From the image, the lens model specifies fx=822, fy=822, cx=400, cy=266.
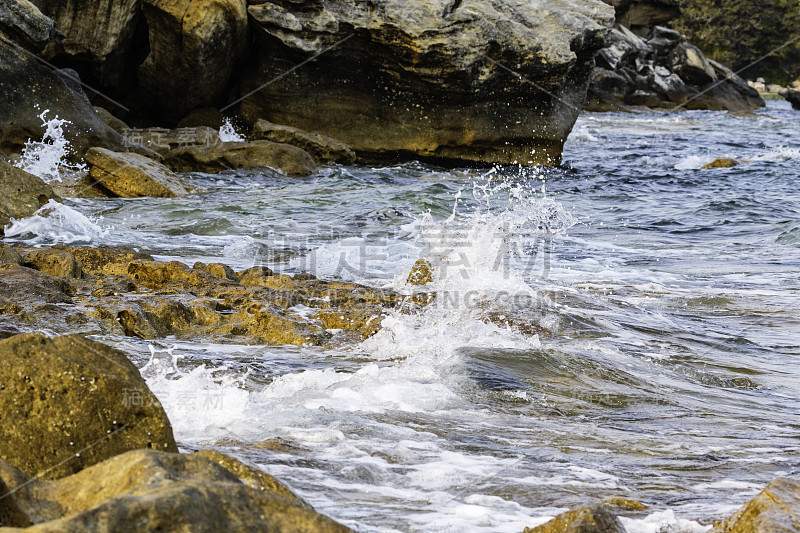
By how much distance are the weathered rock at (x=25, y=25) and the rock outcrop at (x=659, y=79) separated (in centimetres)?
2437

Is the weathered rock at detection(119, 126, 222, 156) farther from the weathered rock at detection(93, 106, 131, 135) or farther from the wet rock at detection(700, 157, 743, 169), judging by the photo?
the wet rock at detection(700, 157, 743, 169)

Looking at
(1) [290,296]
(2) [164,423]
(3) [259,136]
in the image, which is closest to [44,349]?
(2) [164,423]

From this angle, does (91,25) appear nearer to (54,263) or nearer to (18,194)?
(18,194)

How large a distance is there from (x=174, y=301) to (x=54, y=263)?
3.54ft

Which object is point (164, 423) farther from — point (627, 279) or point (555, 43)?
point (555, 43)

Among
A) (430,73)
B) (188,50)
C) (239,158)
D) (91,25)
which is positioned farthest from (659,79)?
(91,25)

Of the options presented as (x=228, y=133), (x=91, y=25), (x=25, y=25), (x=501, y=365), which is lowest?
(x=501, y=365)

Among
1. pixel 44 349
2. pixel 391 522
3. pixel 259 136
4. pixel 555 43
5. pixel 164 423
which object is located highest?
pixel 555 43

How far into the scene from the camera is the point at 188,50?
37.5 ft

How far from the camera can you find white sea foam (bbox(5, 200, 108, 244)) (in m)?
6.57

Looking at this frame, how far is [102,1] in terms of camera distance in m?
11.1

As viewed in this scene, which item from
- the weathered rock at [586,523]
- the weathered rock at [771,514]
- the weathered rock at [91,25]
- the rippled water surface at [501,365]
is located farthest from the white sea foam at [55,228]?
the weathered rock at [771,514]

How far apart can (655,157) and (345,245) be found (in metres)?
10.7

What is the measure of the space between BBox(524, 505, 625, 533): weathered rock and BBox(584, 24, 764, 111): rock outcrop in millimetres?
30229
